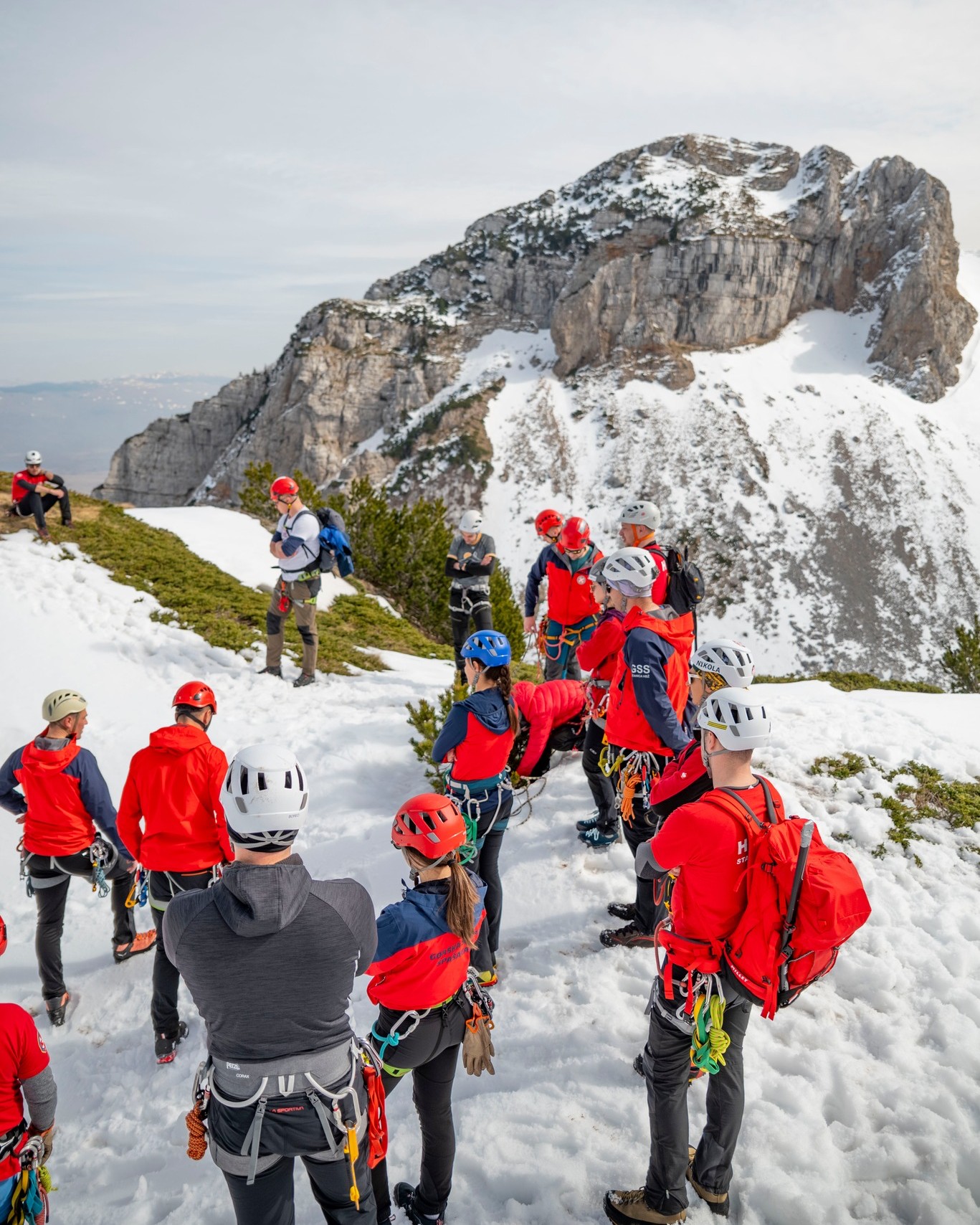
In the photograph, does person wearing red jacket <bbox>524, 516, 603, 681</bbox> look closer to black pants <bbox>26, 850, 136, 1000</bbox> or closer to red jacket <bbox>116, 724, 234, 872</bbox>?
red jacket <bbox>116, 724, 234, 872</bbox>

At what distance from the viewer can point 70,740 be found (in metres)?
4.88

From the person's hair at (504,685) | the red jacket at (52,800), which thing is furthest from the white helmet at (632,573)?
the red jacket at (52,800)

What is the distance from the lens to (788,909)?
115 inches

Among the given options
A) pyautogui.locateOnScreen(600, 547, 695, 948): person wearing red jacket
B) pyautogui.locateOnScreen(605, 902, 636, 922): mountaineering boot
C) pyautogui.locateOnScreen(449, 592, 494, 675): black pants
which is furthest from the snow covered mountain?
pyautogui.locateOnScreen(600, 547, 695, 948): person wearing red jacket

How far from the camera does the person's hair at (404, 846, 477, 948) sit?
124 inches

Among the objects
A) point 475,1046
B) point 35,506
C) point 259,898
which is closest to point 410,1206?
point 475,1046

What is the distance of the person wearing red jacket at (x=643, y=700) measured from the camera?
185 inches

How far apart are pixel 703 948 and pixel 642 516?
4358 millimetres

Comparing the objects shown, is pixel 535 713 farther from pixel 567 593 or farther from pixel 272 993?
pixel 272 993

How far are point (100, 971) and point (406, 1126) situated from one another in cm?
328

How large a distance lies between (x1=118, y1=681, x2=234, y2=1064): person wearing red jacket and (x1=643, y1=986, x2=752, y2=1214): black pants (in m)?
2.95

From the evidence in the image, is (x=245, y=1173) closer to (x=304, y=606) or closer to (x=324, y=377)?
(x=304, y=606)

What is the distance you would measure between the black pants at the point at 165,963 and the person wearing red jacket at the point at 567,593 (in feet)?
15.1

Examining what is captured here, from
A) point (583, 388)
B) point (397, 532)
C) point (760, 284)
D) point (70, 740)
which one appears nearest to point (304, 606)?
point (70, 740)
